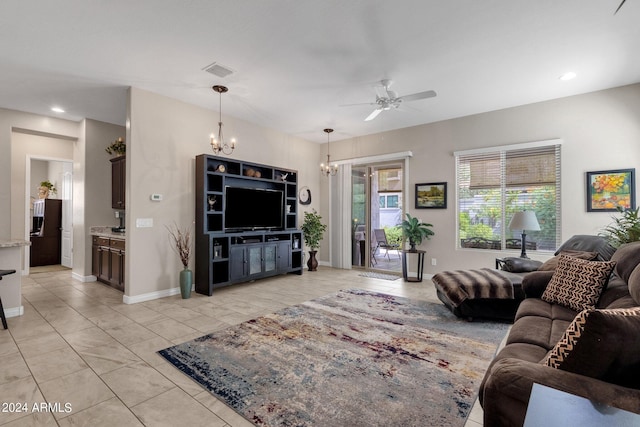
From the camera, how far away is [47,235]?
709 cm

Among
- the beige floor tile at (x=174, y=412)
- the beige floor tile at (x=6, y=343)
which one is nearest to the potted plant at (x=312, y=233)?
the beige floor tile at (x=6, y=343)

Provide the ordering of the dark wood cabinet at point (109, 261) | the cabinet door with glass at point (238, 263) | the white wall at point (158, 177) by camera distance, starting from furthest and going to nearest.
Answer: the cabinet door with glass at point (238, 263) → the dark wood cabinet at point (109, 261) → the white wall at point (158, 177)

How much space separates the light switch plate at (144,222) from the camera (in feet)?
13.8

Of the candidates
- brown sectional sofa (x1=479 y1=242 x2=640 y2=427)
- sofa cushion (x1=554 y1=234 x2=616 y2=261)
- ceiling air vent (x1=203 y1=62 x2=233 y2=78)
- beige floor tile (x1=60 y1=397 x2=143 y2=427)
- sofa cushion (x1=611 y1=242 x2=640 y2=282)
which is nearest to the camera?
brown sectional sofa (x1=479 y1=242 x2=640 y2=427)

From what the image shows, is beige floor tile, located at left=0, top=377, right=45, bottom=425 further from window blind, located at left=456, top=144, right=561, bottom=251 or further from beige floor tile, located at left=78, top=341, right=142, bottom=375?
window blind, located at left=456, top=144, right=561, bottom=251

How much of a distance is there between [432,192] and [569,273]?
128 inches

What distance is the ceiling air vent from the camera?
141 inches

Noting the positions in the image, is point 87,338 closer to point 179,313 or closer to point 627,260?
point 179,313

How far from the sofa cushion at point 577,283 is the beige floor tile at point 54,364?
3.93 metres

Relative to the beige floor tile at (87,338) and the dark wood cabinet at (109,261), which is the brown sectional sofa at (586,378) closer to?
the beige floor tile at (87,338)

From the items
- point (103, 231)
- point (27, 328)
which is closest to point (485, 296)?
point (27, 328)

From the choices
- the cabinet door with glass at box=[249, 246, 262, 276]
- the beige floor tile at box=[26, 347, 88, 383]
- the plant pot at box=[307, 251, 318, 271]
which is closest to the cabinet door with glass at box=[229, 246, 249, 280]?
the cabinet door with glass at box=[249, 246, 262, 276]

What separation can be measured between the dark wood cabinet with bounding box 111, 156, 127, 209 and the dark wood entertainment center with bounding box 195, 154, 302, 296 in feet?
4.80

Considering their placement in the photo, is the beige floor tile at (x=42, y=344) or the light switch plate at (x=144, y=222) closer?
the beige floor tile at (x=42, y=344)
